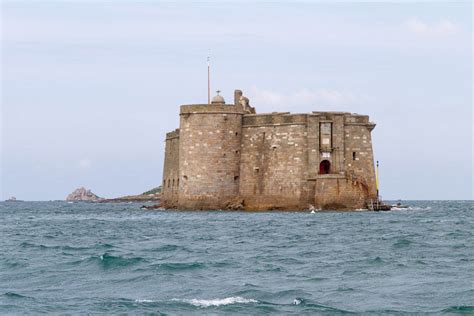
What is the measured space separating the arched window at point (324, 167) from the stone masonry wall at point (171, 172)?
473 inches

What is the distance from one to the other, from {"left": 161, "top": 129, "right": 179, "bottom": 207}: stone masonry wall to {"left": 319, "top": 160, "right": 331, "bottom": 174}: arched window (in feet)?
39.4

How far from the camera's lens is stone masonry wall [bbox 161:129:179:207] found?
2875 inches

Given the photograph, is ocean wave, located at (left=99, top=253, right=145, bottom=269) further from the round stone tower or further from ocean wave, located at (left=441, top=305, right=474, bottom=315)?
the round stone tower

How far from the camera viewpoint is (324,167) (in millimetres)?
65500

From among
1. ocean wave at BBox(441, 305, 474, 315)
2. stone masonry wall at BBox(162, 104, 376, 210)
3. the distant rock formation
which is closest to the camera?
ocean wave at BBox(441, 305, 474, 315)

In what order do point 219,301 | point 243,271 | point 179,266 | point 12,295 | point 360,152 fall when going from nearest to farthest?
point 219,301 < point 12,295 < point 243,271 < point 179,266 < point 360,152

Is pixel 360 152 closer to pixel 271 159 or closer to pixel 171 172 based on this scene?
pixel 271 159

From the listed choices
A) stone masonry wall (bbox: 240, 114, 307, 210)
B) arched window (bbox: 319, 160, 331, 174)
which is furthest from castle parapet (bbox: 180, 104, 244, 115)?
arched window (bbox: 319, 160, 331, 174)

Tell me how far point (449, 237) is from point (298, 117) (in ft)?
88.8

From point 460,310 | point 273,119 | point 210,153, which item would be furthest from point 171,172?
point 460,310

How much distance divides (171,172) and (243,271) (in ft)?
162

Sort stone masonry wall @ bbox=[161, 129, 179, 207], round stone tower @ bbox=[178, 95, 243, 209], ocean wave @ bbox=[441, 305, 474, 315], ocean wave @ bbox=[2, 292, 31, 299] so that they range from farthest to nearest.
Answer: stone masonry wall @ bbox=[161, 129, 179, 207] → round stone tower @ bbox=[178, 95, 243, 209] → ocean wave @ bbox=[2, 292, 31, 299] → ocean wave @ bbox=[441, 305, 474, 315]

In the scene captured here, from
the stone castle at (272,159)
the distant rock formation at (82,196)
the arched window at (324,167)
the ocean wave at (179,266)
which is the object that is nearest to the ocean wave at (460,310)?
the ocean wave at (179,266)

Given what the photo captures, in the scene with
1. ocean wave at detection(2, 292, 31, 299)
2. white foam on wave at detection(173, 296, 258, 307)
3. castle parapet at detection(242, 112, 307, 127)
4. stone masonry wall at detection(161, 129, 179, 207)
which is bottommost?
ocean wave at detection(2, 292, 31, 299)
